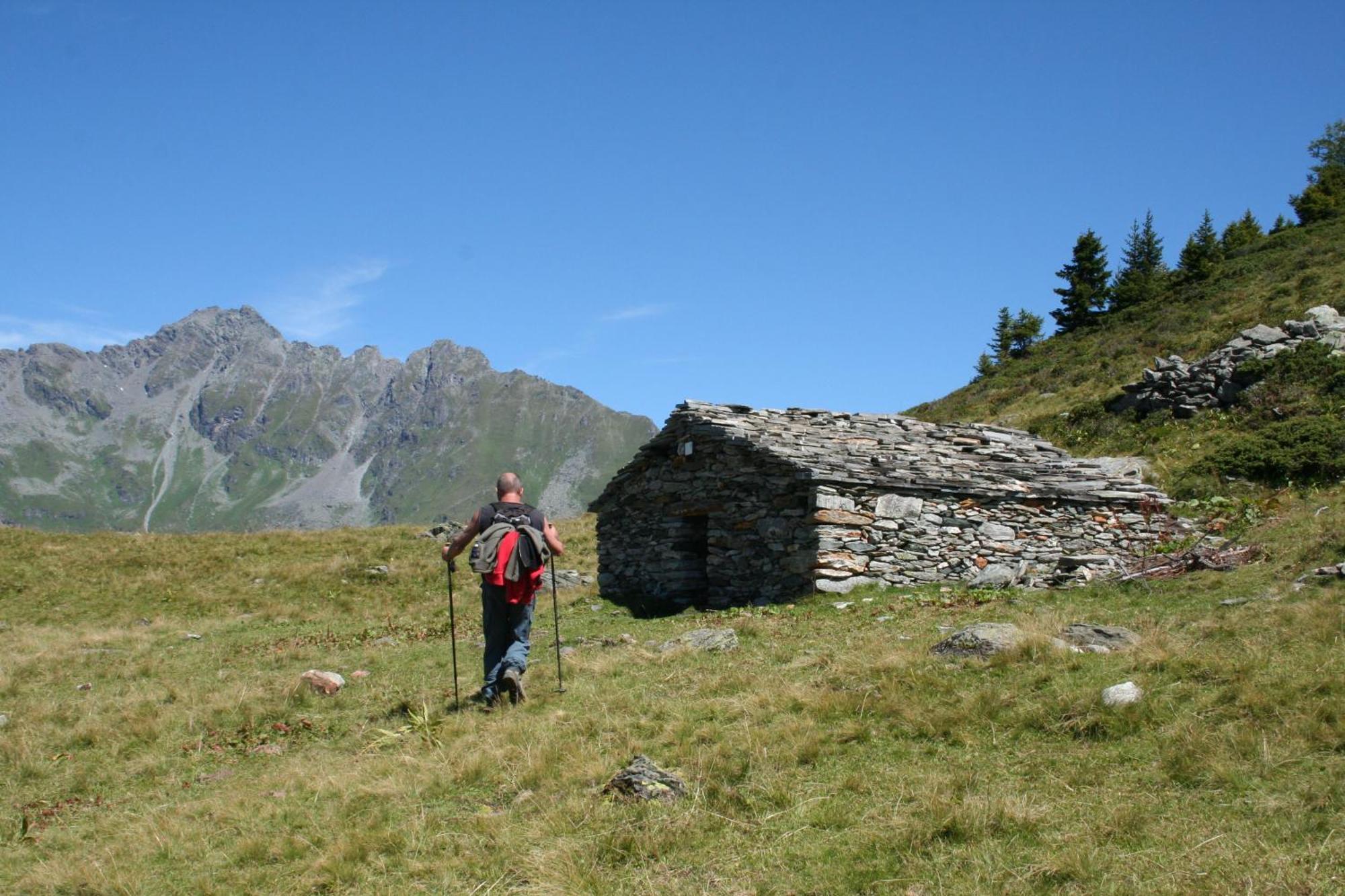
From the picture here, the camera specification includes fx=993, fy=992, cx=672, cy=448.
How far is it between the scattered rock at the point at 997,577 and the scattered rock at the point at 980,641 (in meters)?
6.21

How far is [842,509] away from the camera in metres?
16.3

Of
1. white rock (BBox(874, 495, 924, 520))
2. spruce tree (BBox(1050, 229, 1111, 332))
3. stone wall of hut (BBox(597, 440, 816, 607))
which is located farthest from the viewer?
spruce tree (BBox(1050, 229, 1111, 332))

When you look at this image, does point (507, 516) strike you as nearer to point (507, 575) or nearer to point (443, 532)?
point (507, 575)

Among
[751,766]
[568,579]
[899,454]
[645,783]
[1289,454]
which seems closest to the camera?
[645,783]

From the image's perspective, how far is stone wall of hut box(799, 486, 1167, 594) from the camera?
16188mm

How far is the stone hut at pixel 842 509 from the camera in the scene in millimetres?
16438

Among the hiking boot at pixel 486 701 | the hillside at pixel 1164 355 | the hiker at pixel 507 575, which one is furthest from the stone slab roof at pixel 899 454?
the hiking boot at pixel 486 701

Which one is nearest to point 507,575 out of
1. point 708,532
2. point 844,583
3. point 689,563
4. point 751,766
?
point 751,766

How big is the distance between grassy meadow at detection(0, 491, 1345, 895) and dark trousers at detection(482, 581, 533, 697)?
40 cm

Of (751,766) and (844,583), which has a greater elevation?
(844,583)

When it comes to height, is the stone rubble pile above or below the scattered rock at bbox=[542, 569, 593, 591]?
above

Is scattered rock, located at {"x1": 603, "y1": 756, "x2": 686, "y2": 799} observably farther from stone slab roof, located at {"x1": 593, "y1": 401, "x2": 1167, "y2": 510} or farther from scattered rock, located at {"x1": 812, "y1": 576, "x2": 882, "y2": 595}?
stone slab roof, located at {"x1": 593, "y1": 401, "x2": 1167, "y2": 510}

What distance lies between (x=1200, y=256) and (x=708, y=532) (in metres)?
40.0

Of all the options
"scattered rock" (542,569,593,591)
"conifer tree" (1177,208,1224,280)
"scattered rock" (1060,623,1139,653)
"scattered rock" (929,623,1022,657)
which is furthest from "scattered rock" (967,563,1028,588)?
"conifer tree" (1177,208,1224,280)
